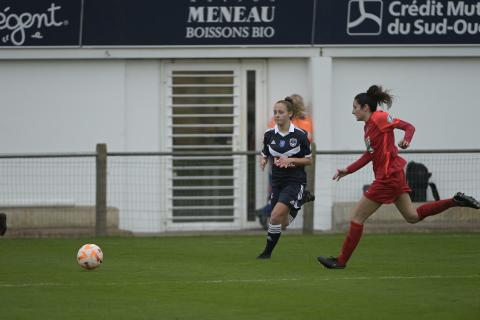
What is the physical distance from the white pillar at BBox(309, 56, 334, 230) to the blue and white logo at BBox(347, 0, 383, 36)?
0.75 meters

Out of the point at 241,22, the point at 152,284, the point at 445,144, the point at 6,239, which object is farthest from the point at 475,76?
the point at 152,284

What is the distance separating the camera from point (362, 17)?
20.5 m

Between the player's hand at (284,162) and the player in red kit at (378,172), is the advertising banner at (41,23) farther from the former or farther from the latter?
the player in red kit at (378,172)

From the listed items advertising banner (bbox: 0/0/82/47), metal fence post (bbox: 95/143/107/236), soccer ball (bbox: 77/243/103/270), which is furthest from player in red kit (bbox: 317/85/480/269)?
advertising banner (bbox: 0/0/82/47)

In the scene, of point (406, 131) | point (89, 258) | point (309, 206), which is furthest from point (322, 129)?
point (89, 258)

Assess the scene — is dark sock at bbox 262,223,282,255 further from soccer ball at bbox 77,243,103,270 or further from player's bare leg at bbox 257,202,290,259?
soccer ball at bbox 77,243,103,270

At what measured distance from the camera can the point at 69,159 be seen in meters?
19.4

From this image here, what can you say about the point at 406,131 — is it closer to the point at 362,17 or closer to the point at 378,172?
the point at 378,172

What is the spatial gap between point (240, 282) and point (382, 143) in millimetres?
2447

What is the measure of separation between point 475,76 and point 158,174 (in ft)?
20.9

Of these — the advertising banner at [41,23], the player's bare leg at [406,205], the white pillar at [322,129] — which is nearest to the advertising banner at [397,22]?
the white pillar at [322,129]

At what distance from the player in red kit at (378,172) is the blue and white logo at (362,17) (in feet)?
26.3

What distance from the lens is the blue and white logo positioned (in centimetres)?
2042

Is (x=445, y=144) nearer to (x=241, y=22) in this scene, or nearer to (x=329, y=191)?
(x=329, y=191)
